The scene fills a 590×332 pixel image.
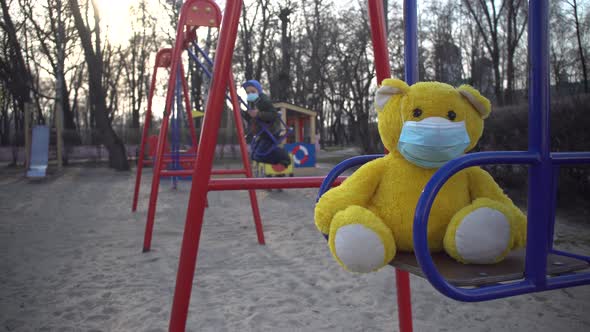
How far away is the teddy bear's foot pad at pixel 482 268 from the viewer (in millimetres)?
768

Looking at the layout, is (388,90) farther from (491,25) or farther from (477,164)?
(491,25)

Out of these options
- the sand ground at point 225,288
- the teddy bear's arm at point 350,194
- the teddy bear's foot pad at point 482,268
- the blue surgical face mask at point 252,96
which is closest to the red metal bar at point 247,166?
the sand ground at point 225,288

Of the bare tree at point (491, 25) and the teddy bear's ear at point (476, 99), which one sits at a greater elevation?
the bare tree at point (491, 25)

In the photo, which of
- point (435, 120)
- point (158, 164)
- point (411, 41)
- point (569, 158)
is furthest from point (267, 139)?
point (569, 158)

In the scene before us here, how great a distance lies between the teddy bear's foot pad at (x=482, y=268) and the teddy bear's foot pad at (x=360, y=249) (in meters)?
0.06

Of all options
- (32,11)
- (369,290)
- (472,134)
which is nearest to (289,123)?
(32,11)

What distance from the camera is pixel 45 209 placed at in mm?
4793

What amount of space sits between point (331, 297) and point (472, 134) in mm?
1242

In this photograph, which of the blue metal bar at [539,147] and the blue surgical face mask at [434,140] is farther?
the blue surgical face mask at [434,140]

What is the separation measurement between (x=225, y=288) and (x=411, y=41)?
147cm

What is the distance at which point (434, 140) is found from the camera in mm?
873

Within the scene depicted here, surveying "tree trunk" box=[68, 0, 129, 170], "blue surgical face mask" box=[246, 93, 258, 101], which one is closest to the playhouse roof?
"tree trunk" box=[68, 0, 129, 170]

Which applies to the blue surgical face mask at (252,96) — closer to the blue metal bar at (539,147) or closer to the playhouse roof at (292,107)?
the blue metal bar at (539,147)

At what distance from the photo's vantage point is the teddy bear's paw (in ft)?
2.76
